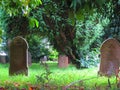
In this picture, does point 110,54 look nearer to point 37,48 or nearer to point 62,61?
point 62,61

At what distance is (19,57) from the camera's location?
1190 centimetres

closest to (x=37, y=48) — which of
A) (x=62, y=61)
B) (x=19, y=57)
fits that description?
(x=62, y=61)

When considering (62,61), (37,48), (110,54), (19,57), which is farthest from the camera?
(37,48)

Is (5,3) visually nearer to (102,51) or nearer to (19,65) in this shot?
(19,65)

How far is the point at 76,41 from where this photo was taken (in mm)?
17672

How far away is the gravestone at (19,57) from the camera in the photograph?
1182 cm

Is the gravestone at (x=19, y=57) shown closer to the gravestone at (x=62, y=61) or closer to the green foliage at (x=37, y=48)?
the gravestone at (x=62, y=61)

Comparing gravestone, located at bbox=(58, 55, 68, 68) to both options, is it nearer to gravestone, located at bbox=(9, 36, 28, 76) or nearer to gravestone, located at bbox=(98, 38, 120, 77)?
gravestone, located at bbox=(98, 38, 120, 77)

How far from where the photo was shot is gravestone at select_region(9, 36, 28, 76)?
11.8 metres

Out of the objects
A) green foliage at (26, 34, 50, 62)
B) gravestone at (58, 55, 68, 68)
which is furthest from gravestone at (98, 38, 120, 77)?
green foliage at (26, 34, 50, 62)

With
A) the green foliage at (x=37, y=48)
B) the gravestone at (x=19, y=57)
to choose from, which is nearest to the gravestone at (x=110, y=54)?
the gravestone at (x=19, y=57)

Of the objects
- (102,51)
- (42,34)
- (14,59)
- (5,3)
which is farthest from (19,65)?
(42,34)

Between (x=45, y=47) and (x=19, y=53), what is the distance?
443 inches

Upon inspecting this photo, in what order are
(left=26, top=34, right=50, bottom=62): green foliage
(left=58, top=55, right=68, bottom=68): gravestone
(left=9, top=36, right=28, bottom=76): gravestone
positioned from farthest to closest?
1. (left=26, top=34, right=50, bottom=62): green foliage
2. (left=58, top=55, right=68, bottom=68): gravestone
3. (left=9, top=36, right=28, bottom=76): gravestone
